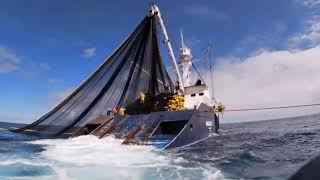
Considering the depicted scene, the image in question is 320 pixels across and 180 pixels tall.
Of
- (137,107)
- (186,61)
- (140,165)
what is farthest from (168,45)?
(140,165)

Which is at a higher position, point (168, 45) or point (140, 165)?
point (168, 45)

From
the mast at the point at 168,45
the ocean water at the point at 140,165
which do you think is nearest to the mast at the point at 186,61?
the mast at the point at 168,45

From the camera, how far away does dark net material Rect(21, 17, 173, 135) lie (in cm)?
1884

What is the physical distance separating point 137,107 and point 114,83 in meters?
3.59

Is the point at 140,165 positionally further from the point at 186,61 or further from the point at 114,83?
the point at 186,61

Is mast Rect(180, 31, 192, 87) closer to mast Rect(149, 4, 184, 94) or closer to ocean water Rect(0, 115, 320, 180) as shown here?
mast Rect(149, 4, 184, 94)

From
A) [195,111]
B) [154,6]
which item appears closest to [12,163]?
[195,111]

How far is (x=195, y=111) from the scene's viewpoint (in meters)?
18.8

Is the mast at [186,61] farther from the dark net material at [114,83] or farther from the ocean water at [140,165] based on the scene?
the ocean water at [140,165]

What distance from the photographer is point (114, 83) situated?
20.3m

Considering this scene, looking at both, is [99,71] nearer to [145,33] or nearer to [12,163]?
[145,33]

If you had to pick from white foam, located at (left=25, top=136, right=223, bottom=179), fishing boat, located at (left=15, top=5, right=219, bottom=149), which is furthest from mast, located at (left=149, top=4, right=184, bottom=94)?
white foam, located at (left=25, top=136, right=223, bottom=179)

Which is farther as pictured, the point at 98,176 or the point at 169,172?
the point at 169,172

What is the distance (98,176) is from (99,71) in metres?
11.9
